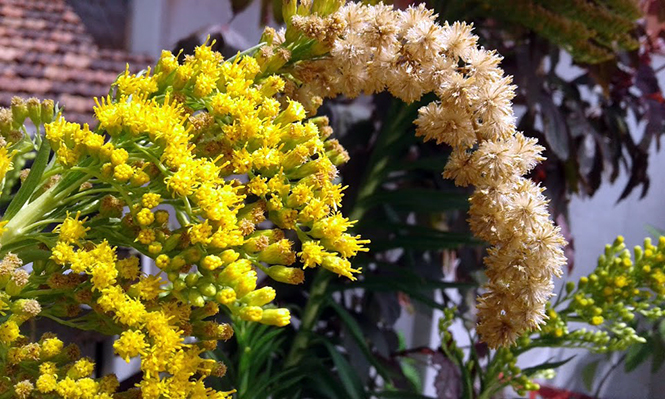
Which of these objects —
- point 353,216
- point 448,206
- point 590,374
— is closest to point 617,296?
point 448,206

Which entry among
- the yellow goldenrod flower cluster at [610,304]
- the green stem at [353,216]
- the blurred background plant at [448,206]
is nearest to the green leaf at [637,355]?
the blurred background plant at [448,206]

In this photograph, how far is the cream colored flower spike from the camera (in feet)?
1.28

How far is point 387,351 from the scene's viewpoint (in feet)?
2.91

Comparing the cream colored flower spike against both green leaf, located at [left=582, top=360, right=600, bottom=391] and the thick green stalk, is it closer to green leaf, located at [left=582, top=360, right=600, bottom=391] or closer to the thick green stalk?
the thick green stalk

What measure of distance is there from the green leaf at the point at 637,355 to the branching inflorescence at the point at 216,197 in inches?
25.3

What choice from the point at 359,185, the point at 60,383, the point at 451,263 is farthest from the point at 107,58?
the point at 451,263

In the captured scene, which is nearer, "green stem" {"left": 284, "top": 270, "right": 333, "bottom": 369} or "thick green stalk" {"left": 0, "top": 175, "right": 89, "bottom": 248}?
"thick green stalk" {"left": 0, "top": 175, "right": 89, "bottom": 248}

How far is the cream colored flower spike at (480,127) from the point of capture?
39 cm

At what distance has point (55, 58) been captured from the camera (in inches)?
27.0

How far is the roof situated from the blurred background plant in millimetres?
227

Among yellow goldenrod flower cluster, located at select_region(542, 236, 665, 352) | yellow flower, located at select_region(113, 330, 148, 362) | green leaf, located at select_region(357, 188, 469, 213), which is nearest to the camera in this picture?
yellow flower, located at select_region(113, 330, 148, 362)

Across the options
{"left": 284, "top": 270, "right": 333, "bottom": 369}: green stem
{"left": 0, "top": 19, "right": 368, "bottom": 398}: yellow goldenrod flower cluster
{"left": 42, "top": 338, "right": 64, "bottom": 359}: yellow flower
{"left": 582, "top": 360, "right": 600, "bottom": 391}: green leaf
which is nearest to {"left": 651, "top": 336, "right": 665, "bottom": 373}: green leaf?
{"left": 582, "top": 360, "right": 600, "bottom": 391}: green leaf

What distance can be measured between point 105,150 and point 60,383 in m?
0.13

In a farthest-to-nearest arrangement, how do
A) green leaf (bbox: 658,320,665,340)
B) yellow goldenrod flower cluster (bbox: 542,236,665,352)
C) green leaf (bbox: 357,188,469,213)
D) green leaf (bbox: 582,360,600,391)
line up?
green leaf (bbox: 582,360,600,391) < green leaf (bbox: 658,320,665,340) < green leaf (bbox: 357,188,469,213) < yellow goldenrod flower cluster (bbox: 542,236,665,352)
